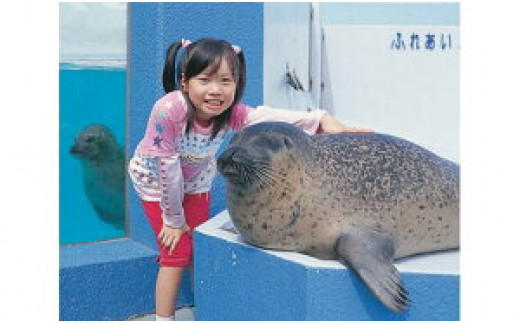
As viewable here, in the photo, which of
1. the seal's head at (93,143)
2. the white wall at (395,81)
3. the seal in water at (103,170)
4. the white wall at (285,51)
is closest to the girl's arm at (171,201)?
the seal in water at (103,170)

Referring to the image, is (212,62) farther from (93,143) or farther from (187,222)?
(93,143)

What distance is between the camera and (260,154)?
2.08 m

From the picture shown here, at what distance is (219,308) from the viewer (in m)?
2.39

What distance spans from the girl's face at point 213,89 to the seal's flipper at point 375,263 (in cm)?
69

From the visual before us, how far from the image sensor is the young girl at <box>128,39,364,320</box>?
2.36 m

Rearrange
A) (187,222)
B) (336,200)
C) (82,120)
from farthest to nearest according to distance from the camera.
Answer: (82,120) < (187,222) < (336,200)

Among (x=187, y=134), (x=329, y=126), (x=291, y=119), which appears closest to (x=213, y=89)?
(x=187, y=134)

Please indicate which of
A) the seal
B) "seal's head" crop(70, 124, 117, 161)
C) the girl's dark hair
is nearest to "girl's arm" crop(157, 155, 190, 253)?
the girl's dark hair

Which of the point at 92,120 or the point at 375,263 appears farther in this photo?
the point at 92,120

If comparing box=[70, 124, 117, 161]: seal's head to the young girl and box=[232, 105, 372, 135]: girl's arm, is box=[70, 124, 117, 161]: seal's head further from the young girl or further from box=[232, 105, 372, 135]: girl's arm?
box=[232, 105, 372, 135]: girl's arm

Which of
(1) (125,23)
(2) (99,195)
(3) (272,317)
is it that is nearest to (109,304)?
(2) (99,195)

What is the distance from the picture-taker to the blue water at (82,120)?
3426 millimetres

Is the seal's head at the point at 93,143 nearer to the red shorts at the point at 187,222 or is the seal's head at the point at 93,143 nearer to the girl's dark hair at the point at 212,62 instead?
the red shorts at the point at 187,222

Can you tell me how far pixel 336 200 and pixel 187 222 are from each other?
0.87 m
